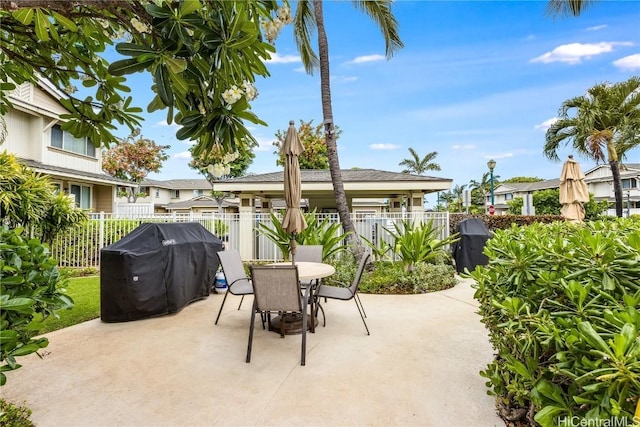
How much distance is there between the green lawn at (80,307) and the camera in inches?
187

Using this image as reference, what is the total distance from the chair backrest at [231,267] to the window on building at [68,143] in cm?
1129

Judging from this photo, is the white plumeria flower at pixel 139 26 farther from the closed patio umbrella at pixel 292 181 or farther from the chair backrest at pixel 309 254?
the chair backrest at pixel 309 254

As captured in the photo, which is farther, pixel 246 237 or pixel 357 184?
pixel 357 184

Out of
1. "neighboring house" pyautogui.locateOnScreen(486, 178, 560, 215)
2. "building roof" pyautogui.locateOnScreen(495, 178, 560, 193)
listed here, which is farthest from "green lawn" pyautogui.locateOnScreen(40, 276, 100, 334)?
"building roof" pyautogui.locateOnScreen(495, 178, 560, 193)

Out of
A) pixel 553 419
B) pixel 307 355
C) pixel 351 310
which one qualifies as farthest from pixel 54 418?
pixel 351 310

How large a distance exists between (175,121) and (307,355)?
294 cm

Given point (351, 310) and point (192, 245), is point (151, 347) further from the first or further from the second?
point (351, 310)

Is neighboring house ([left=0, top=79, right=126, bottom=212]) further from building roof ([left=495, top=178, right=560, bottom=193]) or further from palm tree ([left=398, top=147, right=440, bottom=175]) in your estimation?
building roof ([left=495, top=178, right=560, bottom=193])

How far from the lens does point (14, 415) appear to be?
2.37 metres

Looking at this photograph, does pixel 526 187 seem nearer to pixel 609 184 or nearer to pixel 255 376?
pixel 609 184

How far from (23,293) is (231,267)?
3.50 meters

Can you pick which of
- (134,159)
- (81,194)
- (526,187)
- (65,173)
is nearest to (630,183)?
(526,187)

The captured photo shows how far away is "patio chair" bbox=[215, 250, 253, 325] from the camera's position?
4.87 metres

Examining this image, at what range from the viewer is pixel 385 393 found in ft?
9.20
